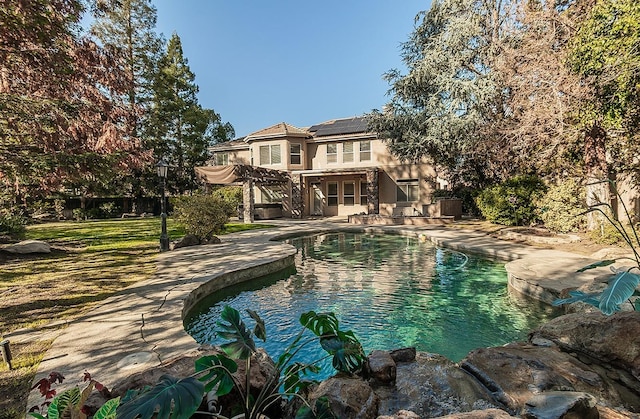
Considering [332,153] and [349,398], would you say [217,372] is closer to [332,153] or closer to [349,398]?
[349,398]

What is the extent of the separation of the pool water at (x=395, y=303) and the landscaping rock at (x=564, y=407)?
2.27 m

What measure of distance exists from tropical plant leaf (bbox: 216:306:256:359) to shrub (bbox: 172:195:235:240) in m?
10.0

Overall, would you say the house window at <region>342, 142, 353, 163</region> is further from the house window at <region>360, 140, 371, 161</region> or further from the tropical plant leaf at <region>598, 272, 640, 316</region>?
the tropical plant leaf at <region>598, 272, 640, 316</region>

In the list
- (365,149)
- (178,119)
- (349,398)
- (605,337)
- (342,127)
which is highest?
(178,119)

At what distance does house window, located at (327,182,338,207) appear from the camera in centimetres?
2345

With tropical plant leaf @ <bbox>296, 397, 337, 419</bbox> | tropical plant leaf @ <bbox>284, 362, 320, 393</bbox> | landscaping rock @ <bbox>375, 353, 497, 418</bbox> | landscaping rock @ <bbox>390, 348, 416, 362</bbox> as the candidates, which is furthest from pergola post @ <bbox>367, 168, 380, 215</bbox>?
tropical plant leaf @ <bbox>296, 397, 337, 419</bbox>

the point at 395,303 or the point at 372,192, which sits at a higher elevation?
the point at 372,192

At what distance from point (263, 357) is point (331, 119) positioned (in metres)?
25.5

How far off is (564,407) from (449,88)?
1556 centimetres

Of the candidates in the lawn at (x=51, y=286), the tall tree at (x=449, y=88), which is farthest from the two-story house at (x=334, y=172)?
the lawn at (x=51, y=286)

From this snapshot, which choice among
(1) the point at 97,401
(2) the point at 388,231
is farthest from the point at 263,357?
(2) the point at 388,231

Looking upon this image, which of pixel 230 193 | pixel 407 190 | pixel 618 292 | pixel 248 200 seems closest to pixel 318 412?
pixel 618 292

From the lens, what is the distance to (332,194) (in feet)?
77.4

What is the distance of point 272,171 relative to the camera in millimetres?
20844
